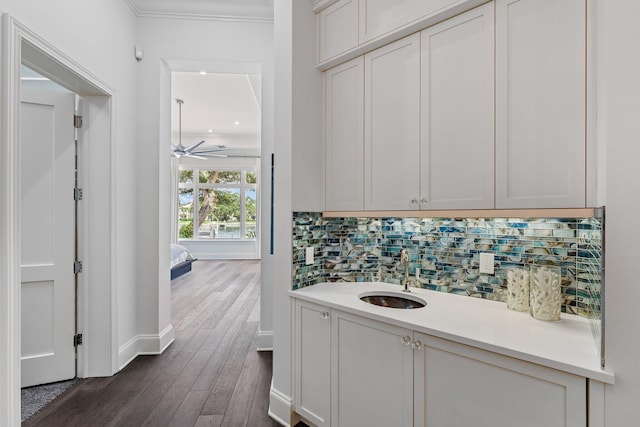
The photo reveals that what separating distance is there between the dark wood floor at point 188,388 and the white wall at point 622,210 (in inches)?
71.9

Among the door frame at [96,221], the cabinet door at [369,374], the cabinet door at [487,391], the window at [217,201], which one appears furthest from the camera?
the window at [217,201]

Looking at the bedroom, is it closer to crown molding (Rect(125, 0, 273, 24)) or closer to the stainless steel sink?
crown molding (Rect(125, 0, 273, 24))

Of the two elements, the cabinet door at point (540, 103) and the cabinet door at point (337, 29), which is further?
the cabinet door at point (337, 29)

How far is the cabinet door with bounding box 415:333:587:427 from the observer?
1.08 meters

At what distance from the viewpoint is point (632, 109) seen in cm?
98

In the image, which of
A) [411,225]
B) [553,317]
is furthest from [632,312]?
[411,225]

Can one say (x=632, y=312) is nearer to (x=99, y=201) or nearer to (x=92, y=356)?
(x=99, y=201)

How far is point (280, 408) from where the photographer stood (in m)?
2.06

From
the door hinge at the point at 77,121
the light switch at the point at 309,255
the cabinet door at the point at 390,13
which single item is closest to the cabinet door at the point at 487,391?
the light switch at the point at 309,255

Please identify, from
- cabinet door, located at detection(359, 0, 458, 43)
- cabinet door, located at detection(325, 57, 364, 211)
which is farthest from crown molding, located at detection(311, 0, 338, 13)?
cabinet door, located at detection(325, 57, 364, 211)

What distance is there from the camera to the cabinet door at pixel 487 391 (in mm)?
1075

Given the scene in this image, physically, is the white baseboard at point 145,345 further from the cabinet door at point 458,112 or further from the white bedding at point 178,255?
the white bedding at point 178,255

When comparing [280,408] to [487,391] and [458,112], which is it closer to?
[487,391]

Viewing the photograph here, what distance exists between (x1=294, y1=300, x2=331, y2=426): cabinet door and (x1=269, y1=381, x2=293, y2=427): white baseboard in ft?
0.23
